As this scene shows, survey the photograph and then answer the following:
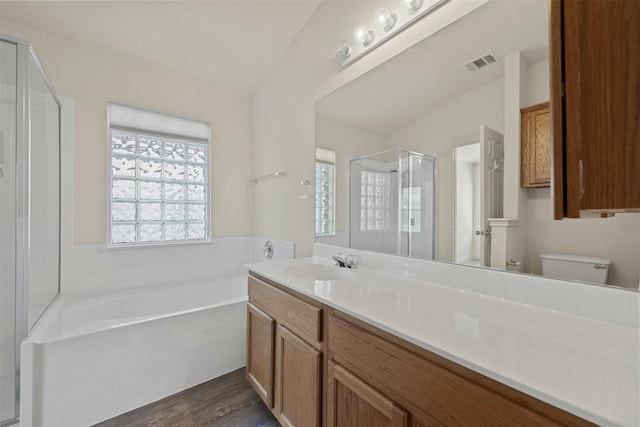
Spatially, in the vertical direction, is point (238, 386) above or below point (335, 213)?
below

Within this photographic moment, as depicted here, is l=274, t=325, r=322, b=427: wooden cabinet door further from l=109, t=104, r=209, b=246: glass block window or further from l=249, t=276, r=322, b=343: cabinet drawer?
l=109, t=104, r=209, b=246: glass block window

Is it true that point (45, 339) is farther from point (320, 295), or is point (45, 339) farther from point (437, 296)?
point (437, 296)

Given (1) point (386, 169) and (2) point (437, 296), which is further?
(1) point (386, 169)

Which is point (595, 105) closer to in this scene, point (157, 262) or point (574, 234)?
point (574, 234)

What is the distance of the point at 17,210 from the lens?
4.78 ft

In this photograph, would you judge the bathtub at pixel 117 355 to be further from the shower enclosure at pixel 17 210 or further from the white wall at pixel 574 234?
the white wall at pixel 574 234

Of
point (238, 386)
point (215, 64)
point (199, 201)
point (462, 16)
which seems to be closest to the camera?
point (462, 16)

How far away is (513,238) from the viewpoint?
3.46 ft

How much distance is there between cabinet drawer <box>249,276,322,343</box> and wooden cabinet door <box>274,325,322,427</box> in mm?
47

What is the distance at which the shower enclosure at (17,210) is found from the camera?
1386 millimetres

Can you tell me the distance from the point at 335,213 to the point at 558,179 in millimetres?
1559

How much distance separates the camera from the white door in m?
1.09

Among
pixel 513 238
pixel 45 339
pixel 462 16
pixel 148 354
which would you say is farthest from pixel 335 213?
pixel 45 339

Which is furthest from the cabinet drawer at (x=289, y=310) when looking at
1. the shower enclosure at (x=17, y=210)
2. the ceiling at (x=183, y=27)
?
the ceiling at (x=183, y=27)
